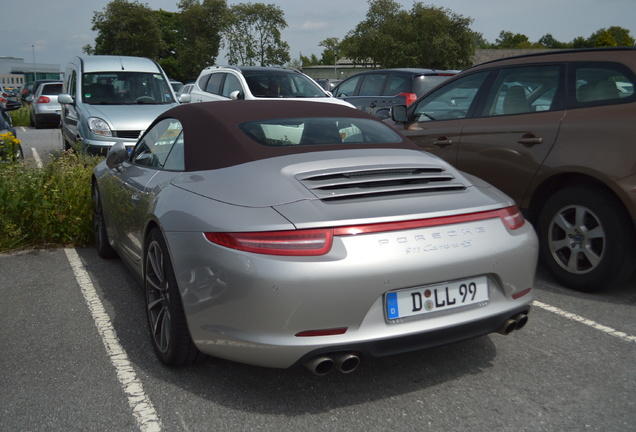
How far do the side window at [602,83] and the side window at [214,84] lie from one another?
8673mm

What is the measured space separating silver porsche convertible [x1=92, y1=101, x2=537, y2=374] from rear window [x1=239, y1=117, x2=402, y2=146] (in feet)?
0.07

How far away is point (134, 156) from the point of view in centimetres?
482

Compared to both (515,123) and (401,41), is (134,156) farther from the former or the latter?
(401,41)

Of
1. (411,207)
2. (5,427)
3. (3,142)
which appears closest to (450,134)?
(411,207)

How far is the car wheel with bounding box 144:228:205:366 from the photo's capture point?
3229mm

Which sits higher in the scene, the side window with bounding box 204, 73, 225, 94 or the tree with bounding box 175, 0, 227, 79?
the tree with bounding box 175, 0, 227, 79

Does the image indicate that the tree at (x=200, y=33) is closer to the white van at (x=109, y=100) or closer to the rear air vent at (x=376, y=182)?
the white van at (x=109, y=100)

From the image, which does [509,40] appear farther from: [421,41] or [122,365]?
[122,365]

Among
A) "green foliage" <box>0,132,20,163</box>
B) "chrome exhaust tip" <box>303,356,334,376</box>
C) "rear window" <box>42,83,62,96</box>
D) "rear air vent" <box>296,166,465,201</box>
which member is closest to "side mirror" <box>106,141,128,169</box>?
"rear air vent" <box>296,166,465,201</box>

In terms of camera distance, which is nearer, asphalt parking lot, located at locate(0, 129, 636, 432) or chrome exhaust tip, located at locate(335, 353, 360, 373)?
chrome exhaust tip, located at locate(335, 353, 360, 373)

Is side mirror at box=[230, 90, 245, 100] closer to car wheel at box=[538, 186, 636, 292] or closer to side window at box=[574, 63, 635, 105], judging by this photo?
side window at box=[574, 63, 635, 105]

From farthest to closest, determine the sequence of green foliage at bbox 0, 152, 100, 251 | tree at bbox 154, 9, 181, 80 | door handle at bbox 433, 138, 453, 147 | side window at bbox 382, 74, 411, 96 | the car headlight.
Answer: tree at bbox 154, 9, 181, 80
side window at bbox 382, 74, 411, 96
the car headlight
green foliage at bbox 0, 152, 100, 251
door handle at bbox 433, 138, 453, 147

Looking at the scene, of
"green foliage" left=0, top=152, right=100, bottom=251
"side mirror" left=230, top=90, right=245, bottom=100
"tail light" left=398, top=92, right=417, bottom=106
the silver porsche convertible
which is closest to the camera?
the silver porsche convertible

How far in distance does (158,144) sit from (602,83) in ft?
10.8
